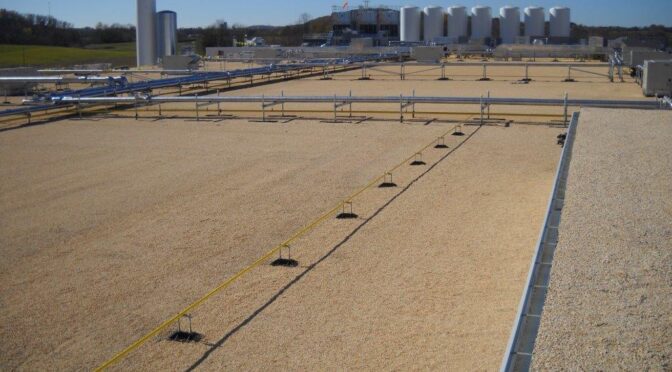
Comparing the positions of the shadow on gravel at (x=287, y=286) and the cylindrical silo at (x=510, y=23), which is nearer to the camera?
the shadow on gravel at (x=287, y=286)

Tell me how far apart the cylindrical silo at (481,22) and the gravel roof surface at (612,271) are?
53995mm

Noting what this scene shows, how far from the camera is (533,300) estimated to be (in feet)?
13.5

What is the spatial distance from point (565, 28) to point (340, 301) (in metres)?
58.2

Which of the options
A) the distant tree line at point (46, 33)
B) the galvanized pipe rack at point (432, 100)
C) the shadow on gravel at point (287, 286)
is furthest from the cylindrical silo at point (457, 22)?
the shadow on gravel at point (287, 286)

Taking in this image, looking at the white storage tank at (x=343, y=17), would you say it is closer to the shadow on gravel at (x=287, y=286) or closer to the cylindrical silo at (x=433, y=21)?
the cylindrical silo at (x=433, y=21)

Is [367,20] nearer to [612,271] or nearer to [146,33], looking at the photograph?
[146,33]

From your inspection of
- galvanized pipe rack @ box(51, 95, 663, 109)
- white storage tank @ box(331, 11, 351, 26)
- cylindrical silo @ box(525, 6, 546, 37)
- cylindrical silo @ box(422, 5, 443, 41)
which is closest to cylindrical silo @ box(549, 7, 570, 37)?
cylindrical silo @ box(525, 6, 546, 37)

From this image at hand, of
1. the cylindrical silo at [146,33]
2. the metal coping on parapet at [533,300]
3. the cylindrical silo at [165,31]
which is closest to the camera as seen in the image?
the metal coping on parapet at [533,300]

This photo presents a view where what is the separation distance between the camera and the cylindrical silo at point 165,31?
119ft

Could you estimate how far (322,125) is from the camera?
15141 millimetres

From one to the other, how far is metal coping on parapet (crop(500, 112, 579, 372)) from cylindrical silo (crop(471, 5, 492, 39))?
55980 millimetres

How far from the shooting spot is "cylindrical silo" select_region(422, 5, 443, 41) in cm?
5897

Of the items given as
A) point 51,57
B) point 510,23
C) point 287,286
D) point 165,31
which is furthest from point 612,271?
point 510,23

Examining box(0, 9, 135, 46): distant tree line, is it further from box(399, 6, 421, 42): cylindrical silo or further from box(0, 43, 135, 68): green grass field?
box(399, 6, 421, 42): cylindrical silo
